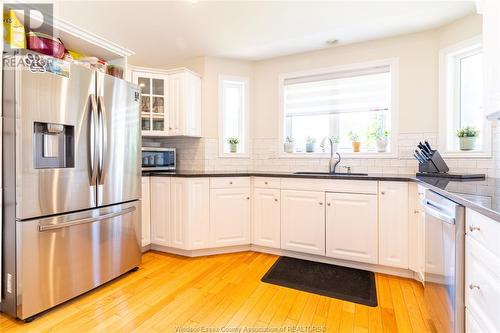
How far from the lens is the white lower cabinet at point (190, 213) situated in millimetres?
2752

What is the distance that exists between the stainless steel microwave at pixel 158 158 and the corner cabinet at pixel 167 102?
222mm

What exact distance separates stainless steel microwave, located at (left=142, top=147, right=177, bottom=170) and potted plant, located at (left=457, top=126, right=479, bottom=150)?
310 cm

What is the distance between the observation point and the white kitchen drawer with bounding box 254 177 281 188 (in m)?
2.78

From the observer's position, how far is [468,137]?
7.70 ft

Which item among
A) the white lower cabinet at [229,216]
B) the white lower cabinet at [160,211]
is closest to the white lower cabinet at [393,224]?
the white lower cabinet at [229,216]

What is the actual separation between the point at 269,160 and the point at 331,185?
1.15m

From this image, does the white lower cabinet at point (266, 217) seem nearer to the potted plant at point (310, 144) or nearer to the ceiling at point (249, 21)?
the potted plant at point (310, 144)

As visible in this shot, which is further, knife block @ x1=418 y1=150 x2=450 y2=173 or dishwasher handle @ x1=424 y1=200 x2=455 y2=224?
knife block @ x1=418 y1=150 x2=450 y2=173

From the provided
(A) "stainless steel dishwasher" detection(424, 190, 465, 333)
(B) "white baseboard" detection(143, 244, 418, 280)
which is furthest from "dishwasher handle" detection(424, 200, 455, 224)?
(B) "white baseboard" detection(143, 244, 418, 280)

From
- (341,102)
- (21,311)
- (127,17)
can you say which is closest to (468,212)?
(341,102)

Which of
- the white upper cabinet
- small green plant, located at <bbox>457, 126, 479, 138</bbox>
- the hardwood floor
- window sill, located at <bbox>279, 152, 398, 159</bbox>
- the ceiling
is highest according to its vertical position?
the ceiling

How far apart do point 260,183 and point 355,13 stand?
6.16ft

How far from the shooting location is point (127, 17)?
2.46 m

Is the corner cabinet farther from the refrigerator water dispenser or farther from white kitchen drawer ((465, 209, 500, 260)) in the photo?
white kitchen drawer ((465, 209, 500, 260))
